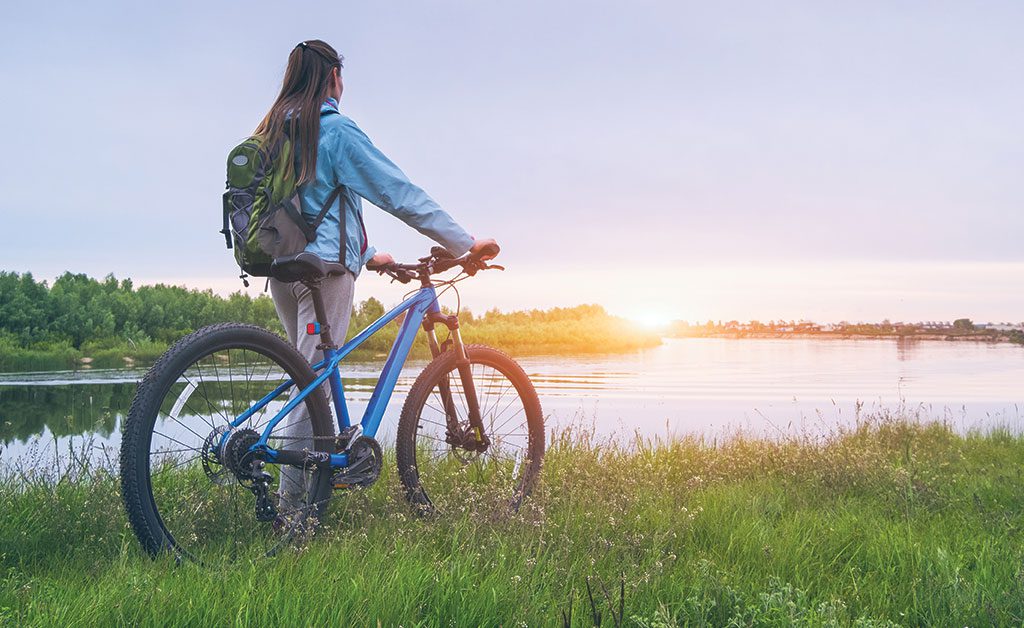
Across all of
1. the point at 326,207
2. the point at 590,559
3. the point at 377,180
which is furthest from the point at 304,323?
the point at 590,559

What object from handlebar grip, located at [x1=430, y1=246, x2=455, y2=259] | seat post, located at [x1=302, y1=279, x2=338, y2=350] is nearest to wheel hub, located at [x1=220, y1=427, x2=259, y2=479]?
seat post, located at [x1=302, y1=279, x2=338, y2=350]

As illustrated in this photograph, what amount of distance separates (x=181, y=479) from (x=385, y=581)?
2.73 m

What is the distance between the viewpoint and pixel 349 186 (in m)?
3.73

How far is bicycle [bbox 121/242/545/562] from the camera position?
10.4ft

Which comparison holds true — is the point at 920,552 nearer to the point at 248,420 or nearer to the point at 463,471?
the point at 463,471

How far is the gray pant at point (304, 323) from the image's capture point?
12.4ft

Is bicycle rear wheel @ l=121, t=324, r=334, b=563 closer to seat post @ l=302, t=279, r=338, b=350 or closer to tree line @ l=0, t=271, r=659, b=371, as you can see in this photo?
seat post @ l=302, t=279, r=338, b=350

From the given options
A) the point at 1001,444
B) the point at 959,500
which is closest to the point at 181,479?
the point at 959,500

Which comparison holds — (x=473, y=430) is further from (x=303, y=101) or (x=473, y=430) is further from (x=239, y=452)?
(x=303, y=101)

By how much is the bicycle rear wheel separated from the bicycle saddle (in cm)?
30

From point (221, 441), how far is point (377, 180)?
1494 millimetres

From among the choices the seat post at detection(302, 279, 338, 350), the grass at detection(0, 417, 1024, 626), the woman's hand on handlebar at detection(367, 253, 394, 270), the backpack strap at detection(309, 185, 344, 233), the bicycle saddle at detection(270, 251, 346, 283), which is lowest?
the grass at detection(0, 417, 1024, 626)

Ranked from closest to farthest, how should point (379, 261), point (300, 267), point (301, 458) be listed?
point (300, 267) < point (301, 458) < point (379, 261)

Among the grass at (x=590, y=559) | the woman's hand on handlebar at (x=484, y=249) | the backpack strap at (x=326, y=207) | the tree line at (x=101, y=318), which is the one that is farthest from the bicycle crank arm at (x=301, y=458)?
the tree line at (x=101, y=318)
